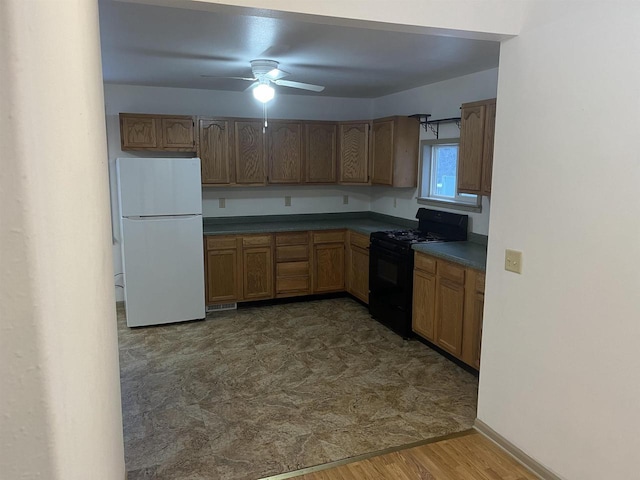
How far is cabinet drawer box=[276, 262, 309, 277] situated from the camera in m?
5.19

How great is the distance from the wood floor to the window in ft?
7.75

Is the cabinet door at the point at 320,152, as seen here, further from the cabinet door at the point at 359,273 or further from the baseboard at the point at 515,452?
the baseboard at the point at 515,452

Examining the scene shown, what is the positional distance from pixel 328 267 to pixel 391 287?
113 centimetres

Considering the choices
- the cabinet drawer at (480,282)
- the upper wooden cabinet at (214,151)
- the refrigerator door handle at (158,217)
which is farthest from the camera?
the upper wooden cabinet at (214,151)

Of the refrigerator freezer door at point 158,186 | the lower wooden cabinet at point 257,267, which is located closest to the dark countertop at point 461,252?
the lower wooden cabinet at point 257,267

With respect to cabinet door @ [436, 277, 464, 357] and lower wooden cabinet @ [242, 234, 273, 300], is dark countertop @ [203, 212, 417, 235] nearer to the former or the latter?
lower wooden cabinet @ [242, 234, 273, 300]

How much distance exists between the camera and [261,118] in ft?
17.3

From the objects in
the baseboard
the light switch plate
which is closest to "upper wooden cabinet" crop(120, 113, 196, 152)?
the light switch plate

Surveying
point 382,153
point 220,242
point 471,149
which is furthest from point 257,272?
point 471,149

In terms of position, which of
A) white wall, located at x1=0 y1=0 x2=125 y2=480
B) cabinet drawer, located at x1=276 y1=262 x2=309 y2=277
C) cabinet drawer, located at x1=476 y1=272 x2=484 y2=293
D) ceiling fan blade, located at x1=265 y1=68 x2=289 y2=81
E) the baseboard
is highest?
ceiling fan blade, located at x1=265 y1=68 x2=289 y2=81

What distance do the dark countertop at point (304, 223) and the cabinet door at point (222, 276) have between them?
0.24 m

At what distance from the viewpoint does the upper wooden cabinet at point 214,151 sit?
16.2 feet

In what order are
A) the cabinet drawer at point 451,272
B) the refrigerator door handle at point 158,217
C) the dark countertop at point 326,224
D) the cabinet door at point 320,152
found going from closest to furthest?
the cabinet drawer at point 451,272 → the dark countertop at point 326,224 → the refrigerator door handle at point 158,217 → the cabinet door at point 320,152

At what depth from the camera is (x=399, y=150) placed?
493cm
